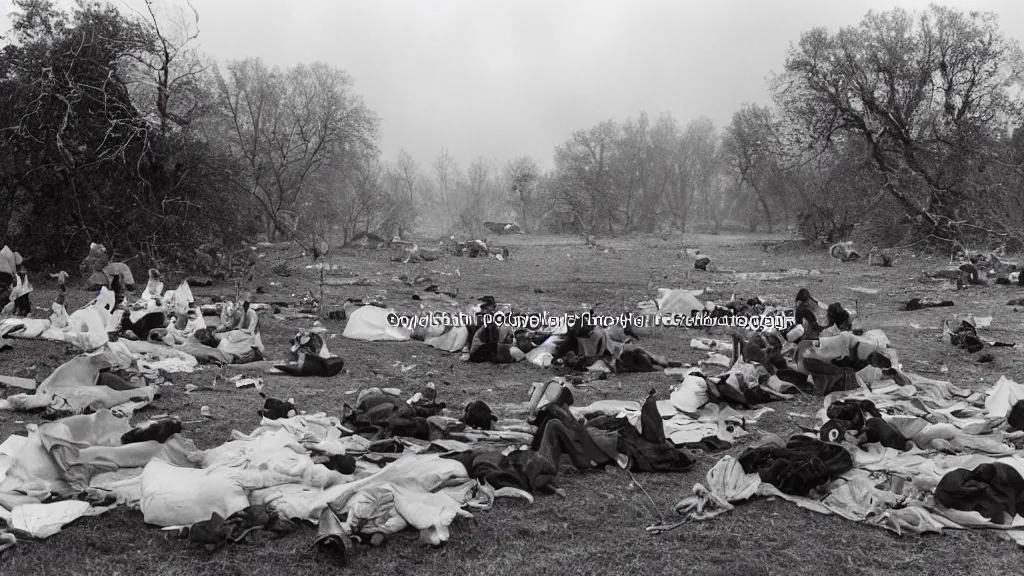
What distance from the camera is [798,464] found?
4.34 metres

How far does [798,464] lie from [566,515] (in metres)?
1.48

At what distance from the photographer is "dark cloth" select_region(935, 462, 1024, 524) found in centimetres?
380

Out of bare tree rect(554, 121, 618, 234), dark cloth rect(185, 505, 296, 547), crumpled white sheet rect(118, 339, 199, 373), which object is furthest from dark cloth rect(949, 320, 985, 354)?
bare tree rect(554, 121, 618, 234)

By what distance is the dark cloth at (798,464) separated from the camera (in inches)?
168

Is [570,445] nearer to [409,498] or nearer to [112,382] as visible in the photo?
[409,498]

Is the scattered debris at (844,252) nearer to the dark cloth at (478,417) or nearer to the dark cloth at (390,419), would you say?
the dark cloth at (478,417)

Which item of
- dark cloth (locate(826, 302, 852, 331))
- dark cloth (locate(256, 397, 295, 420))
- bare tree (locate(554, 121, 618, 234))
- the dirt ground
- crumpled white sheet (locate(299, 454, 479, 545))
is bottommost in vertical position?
the dirt ground

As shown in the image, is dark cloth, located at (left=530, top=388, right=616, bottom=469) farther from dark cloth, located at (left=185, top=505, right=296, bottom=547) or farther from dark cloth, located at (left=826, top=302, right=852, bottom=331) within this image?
dark cloth, located at (left=826, top=302, right=852, bottom=331)

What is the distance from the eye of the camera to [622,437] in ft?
16.6

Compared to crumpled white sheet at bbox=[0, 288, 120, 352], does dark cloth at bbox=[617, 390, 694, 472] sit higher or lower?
lower

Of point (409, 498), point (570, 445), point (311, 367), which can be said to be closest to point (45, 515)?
point (409, 498)

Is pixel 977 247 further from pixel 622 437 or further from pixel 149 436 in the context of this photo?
pixel 149 436

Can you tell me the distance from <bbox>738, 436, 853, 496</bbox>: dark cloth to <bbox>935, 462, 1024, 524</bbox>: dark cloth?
0.61m

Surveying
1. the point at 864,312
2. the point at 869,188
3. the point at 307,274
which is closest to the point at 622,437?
the point at 864,312
